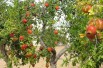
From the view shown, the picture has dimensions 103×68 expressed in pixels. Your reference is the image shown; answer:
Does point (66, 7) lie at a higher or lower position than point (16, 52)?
higher

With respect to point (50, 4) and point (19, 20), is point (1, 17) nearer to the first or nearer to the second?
point (19, 20)

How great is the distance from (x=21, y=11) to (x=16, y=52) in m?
2.23

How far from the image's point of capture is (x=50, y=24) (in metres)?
7.47

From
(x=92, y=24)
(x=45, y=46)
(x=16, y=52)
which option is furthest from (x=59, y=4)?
(x=92, y=24)

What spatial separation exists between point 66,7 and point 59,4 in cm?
22

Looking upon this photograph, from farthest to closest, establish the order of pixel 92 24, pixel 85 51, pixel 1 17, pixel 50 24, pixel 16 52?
pixel 16 52
pixel 1 17
pixel 50 24
pixel 85 51
pixel 92 24

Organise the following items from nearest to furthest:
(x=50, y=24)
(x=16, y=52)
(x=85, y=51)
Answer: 1. (x=85, y=51)
2. (x=50, y=24)
3. (x=16, y=52)

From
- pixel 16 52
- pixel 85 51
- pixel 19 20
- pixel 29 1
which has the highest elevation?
pixel 29 1

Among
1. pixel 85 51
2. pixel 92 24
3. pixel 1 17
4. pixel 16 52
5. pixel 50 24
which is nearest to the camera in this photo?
pixel 92 24

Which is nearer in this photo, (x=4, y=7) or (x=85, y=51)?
(x=85, y=51)

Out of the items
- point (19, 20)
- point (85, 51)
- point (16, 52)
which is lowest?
point (16, 52)

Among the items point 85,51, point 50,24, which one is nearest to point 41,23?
point 50,24

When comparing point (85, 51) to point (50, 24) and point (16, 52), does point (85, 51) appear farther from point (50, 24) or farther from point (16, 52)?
point (16, 52)

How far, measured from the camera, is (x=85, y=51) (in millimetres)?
4988
